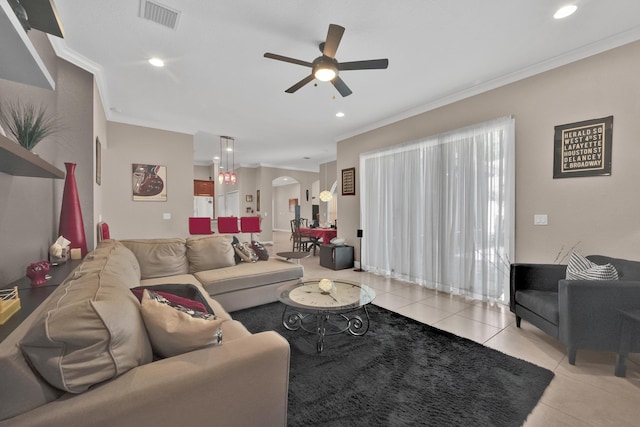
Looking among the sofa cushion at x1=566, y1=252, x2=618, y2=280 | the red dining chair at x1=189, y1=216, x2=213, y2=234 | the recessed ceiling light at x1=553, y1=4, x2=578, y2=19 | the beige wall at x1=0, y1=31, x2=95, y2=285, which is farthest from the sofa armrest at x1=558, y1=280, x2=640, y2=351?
the red dining chair at x1=189, y1=216, x2=213, y2=234

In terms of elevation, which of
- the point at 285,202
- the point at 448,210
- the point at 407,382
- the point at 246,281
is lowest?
the point at 407,382

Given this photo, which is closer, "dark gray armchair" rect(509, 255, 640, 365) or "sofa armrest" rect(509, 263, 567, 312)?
"dark gray armchair" rect(509, 255, 640, 365)

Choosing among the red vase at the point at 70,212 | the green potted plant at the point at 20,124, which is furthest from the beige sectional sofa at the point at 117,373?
the red vase at the point at 70,212

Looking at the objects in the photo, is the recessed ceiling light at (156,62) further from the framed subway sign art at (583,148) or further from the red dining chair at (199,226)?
the framed subway sign art at (583,148)

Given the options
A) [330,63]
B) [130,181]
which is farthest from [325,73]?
[130,181]

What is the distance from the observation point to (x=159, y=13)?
2.23 m

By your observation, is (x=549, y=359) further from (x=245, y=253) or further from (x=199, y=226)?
(x=199, y=226)

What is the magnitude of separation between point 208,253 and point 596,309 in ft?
12.4

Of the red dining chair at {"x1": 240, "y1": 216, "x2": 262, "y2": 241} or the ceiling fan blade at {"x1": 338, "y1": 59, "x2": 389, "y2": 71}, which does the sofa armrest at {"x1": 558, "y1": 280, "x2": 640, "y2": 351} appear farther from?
the red dining chair at {"x1": 240, "y1": 216, "x2": 262, "y2": 241}

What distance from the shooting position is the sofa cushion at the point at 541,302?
2.24 meters

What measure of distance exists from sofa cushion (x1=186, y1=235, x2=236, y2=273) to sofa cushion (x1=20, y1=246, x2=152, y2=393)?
2282mm

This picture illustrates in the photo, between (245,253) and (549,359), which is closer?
(549,359)

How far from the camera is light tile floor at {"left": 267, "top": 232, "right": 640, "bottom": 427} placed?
1.62 meters

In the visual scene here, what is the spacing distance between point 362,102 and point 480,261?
9.34 feet
